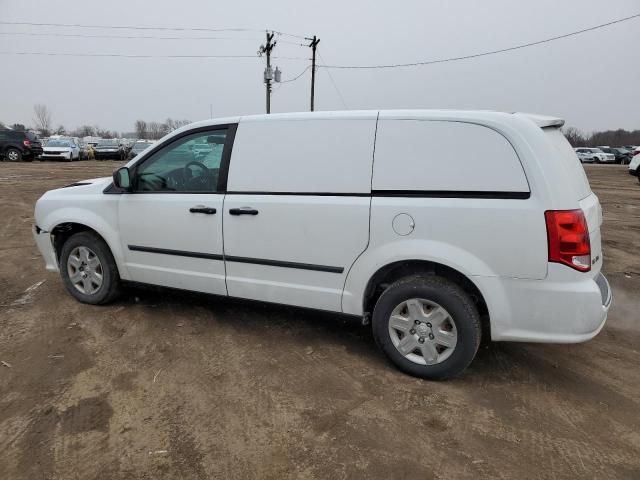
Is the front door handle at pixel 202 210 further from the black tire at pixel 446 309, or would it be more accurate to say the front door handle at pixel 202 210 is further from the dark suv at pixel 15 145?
the dark suv at pixel 15 145

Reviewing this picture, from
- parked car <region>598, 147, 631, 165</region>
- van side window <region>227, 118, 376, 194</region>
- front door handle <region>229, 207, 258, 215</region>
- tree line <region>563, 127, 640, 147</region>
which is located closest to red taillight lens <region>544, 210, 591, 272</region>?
van side window <region>227, 118, 376, 194</region>

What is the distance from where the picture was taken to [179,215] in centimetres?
388

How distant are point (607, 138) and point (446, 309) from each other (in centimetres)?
9374

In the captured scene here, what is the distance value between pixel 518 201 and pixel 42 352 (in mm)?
3531

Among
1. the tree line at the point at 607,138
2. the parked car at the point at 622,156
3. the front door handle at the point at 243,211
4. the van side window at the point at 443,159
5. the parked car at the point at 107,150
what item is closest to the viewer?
the van side window at the point at 443,159

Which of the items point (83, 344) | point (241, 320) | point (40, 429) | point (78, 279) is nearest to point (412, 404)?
point (241, 320)

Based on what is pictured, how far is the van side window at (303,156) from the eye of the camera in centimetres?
327

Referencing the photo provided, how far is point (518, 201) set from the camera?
2.82 metres

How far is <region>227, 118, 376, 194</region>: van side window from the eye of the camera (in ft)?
10.7

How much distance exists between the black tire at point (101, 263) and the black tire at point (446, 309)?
253 centimetres

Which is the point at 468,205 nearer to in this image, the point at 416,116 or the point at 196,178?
the point at 416,116

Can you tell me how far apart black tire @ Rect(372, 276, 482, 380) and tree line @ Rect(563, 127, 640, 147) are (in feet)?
273

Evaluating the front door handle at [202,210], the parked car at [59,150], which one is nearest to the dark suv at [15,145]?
the parked car at [59,150]

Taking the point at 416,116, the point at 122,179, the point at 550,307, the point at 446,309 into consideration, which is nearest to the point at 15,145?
the point at 122,179
